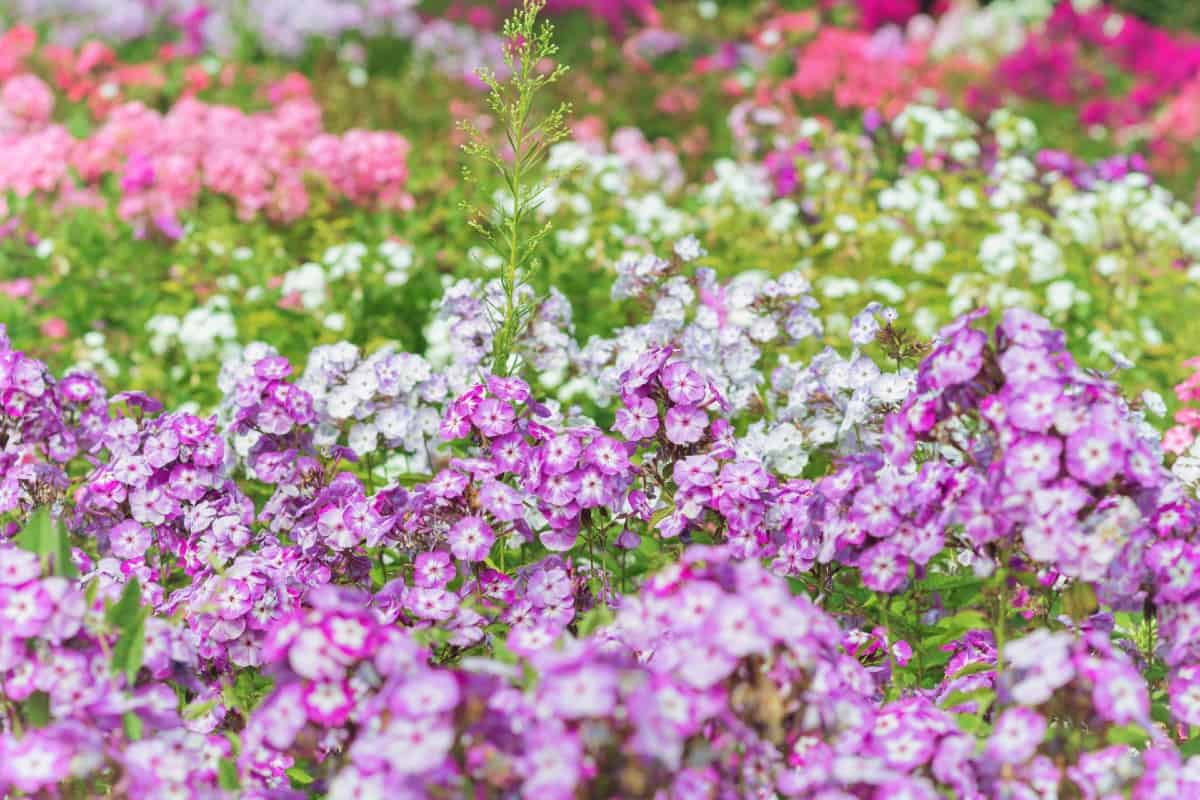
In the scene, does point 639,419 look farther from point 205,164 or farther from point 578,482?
point 205,164

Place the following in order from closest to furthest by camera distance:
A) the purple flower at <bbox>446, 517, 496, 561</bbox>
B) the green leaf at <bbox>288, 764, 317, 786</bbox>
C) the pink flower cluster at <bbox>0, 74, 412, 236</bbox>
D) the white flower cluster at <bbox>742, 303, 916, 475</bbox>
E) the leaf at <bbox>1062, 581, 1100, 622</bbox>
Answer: the leaf at <bbox>1062, 581, 1100, 622</bbox> → the green leaf at <bbox>288, 764, 317, 786</bbox> → the purple flower at <bbox>446, 517, 496, 561</bbox> → the white flower cluster at <bbox>742, 303, 916, 475</bbox> → the pink flower cluster at <bbox>0, 74, 412, 236</bbox>

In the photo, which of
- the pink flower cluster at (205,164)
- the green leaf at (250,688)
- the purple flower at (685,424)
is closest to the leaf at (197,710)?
the green leaf at (250,688)

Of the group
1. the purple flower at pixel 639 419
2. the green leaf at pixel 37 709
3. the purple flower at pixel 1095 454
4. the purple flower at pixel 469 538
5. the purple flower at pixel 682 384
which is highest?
the purple flower at pixel 1095 454

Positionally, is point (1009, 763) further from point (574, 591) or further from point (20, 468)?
point (20, 468)

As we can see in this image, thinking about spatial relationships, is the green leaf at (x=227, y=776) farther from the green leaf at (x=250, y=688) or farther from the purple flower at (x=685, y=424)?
the purple flower at (x=685, y=424)

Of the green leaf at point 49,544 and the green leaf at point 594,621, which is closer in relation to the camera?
the green leaf at point 594,621

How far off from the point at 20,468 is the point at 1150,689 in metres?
2.55

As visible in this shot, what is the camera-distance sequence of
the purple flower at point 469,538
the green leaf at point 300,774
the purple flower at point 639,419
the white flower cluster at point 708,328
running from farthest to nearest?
1. the white flower cluster at point 708,328
2. the purple flower at point 639,419
3. the purple flower at point 469,538
4. the green leaf at point 300,774

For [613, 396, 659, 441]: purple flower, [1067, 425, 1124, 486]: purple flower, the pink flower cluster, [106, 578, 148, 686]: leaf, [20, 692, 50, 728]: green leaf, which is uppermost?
[1067, 425, 1124, 486]: purple flower

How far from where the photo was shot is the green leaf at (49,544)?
8.10 ft

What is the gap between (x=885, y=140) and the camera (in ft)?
25.4

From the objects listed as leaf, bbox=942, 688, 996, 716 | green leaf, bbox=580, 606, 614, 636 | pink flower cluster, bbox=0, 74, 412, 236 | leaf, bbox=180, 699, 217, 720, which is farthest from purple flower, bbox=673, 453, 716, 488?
pink flower cluster, bbox=0, 74, 412, 236

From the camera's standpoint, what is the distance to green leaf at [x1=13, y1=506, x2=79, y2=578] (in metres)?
2.47

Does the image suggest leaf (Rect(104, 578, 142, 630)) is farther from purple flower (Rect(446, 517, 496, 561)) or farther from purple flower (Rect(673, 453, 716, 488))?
purple flower (Rect(673, 453, 716, 488))
